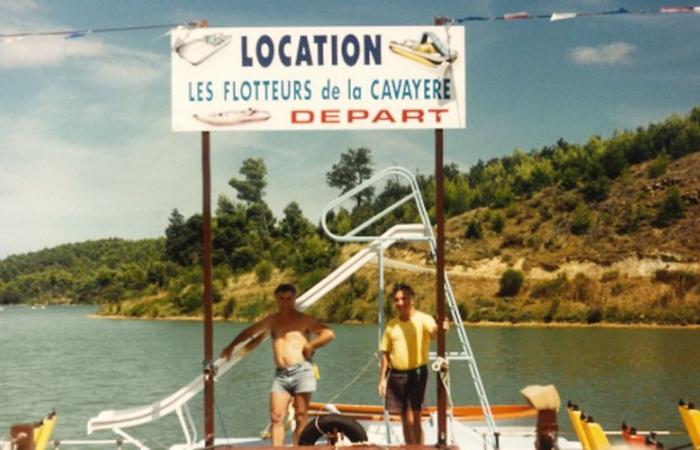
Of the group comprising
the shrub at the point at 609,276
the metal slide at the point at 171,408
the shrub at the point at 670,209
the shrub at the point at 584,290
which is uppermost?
the shrub at the point at 670,209

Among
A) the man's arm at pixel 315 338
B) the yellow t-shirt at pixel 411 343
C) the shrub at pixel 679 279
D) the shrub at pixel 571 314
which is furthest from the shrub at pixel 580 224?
the man's arm at pixel 315 338

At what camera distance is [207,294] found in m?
6.47

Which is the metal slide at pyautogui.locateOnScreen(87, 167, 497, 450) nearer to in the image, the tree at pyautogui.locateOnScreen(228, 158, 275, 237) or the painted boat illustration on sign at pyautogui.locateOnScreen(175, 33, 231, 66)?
the painted boat illustration on sign at pyautogui.locateOnScreen(175, 33, 231, 66)

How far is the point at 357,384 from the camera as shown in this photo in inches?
1128

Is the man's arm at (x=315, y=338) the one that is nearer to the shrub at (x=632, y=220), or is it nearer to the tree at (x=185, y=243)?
the shrub at (x=632, y=220)

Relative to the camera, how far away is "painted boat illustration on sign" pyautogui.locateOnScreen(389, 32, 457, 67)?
6.48 meters

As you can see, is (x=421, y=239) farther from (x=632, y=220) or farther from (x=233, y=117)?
(x=632, y=220)

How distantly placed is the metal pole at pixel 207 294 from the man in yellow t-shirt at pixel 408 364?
1.44 meters

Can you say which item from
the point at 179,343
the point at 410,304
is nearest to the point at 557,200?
the point at 179,343

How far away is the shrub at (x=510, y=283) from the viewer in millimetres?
73125

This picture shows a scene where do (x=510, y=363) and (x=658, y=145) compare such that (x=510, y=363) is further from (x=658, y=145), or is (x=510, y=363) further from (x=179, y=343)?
(x=658, y=145)

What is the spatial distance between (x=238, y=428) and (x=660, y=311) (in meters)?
53.1

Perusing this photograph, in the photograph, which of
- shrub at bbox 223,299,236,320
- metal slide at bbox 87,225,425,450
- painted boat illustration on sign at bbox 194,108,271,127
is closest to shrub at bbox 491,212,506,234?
Result: shrub at bbox 223,299,236,320

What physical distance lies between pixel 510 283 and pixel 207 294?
68.6 meters
